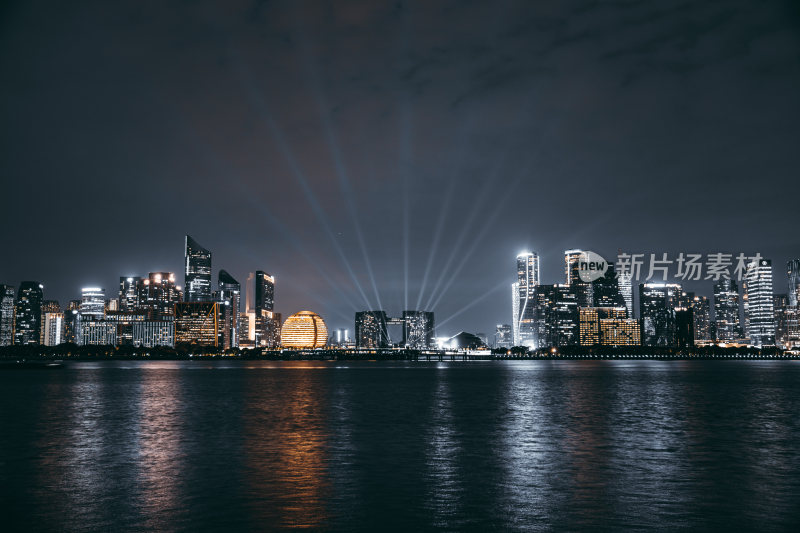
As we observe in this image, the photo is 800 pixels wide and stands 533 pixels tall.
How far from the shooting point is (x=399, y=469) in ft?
113

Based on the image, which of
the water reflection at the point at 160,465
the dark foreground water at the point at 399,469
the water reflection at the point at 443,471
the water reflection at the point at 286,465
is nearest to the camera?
the dark foreground water at the point at 399,469

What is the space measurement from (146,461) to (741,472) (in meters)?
32.6

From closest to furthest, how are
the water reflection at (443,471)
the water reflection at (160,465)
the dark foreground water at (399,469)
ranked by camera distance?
1. the dark foreground water at (399,469)
2. the water reflection at (160,465)
3. the water reflection at (443,471)

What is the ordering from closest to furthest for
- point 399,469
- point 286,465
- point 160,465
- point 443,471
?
1. point 443,471
2. point 399,469
3. point 286,465
4. point 160,465

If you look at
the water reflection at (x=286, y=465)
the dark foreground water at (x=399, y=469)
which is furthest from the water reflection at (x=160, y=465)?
the water reflection at (x=286, y=465)

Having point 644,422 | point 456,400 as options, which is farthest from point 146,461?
point 456,400

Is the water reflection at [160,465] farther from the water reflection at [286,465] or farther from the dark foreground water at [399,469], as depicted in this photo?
the water reflection at [286,465]

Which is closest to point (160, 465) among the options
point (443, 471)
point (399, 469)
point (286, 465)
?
point (286, 465)

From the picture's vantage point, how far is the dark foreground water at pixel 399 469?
23766 mm

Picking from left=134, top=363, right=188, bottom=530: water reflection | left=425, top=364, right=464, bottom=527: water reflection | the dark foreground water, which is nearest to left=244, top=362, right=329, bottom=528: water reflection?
the dark foreground water

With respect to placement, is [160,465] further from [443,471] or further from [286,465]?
[443,471]

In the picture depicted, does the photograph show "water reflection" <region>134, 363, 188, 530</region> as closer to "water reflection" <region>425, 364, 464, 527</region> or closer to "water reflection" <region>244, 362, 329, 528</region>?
"water reflection" <region>244, 362, 329, 528</region>

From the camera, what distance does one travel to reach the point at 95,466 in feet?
116

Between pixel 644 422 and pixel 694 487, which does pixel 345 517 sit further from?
pixel 644 422
